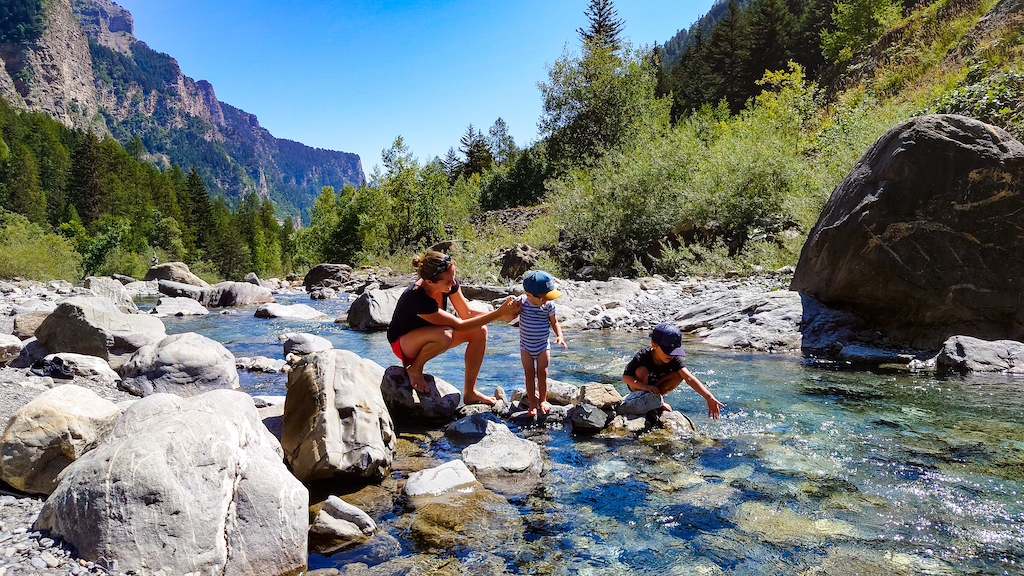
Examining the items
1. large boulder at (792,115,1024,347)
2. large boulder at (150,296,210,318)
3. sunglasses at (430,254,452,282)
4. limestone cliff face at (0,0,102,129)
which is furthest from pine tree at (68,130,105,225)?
limestone cliff face at (0,0,102,129)

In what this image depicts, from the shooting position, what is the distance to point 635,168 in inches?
761

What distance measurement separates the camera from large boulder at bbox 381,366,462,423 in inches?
230

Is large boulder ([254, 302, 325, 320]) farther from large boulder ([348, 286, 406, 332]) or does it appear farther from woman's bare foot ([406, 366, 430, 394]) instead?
woman's bare foot ([406, 366, 430, 394])

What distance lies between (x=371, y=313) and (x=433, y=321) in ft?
25.7

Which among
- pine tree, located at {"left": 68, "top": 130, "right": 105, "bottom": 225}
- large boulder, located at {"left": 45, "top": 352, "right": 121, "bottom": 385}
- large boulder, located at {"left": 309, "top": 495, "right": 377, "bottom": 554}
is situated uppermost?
pine tree, located at {"left": 68, "top": 130, "right": 105, "bottom": 225}

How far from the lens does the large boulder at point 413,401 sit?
5.83 m

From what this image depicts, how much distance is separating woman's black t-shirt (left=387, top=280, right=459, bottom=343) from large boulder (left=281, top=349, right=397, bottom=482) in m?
0.99

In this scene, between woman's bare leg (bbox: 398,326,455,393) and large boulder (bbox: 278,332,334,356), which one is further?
large boulder (bbox: 278,332,334,356)

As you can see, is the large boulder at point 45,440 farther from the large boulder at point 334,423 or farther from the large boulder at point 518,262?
the large boulder at point 518,262

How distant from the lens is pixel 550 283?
5414 millimetres

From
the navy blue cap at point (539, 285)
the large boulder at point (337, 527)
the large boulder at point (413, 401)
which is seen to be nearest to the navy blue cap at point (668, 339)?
the navy blue cap at point (539, 285)

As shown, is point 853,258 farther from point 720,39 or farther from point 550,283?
point 720,39

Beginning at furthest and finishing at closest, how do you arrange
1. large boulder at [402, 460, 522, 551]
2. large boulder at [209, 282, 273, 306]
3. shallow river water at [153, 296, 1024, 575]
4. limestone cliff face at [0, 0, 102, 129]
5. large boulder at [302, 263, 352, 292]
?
1. limestone cliff face at [0, 0, 102, 129]
2. large boulder at [302, 263, 352, 292]
3. large boulder at [209, 282, 273, 306]
4. large boulder at [402, 460, 522, 551]
5. shallow river water at [153, 296, 1024, 575]

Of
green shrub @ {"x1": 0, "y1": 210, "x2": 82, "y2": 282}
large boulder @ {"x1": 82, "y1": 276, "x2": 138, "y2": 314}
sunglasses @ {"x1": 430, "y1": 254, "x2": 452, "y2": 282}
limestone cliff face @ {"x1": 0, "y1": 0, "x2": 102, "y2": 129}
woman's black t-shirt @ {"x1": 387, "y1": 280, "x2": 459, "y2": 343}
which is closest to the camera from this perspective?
sunglasses @ {"x1": 430, "y1": 254, "x2": 452, "y2": 282}
